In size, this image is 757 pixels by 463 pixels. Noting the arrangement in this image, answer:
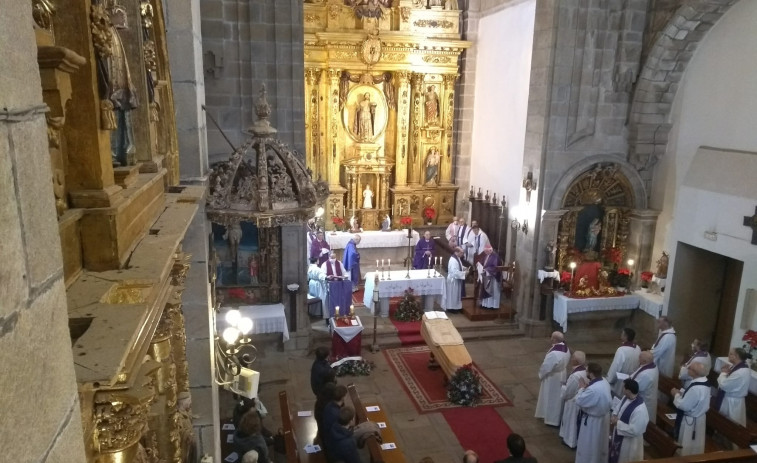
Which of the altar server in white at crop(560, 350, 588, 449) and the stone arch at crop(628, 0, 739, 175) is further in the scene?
the stone arch at crop(628, 0, 739, 175)

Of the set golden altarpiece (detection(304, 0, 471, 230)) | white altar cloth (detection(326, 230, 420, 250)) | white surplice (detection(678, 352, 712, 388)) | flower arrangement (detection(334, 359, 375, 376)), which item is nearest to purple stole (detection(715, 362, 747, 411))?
white surplice (detection(678, 352, 712, 388))

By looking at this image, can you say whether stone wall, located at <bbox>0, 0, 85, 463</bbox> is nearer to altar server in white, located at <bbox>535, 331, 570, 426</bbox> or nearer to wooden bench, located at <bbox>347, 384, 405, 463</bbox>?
wooden bench, located at <bbox>347, 384, 405, 463</bbox>

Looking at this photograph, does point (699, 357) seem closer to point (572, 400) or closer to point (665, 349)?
point (665, 349)

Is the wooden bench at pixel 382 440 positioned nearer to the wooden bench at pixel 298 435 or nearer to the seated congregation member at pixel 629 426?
the wooden bench at pixel 298 435

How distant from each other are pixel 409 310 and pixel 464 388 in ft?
11.0

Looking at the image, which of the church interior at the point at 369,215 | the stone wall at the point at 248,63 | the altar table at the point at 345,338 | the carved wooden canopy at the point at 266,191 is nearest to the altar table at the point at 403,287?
the church interior at the point at 369,215

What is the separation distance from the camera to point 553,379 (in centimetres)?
897

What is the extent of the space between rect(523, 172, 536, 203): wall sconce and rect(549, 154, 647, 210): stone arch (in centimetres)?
44

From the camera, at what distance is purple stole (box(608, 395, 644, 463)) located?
7.28 metres

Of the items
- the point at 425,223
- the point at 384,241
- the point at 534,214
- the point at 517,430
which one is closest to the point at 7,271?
the point at 517,430

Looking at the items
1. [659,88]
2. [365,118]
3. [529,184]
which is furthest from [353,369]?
[659,88]

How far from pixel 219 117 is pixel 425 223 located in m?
7.29

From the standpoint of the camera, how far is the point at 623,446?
751 cm

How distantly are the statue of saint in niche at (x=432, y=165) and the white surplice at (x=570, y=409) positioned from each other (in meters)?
8.51
